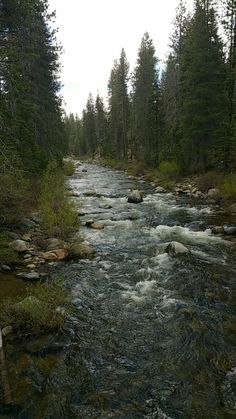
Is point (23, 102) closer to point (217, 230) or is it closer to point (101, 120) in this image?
point (217, 230)

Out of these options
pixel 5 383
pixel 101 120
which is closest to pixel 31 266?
pixel 5 383

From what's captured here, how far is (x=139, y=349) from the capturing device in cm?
616

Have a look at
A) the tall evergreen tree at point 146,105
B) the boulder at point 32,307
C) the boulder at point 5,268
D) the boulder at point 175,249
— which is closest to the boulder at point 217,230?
the boulder at point 175,249

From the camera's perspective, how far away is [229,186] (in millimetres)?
18250

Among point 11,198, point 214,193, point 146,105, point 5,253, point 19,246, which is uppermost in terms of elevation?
point 146,105

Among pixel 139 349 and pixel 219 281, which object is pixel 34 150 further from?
pixel 139 349

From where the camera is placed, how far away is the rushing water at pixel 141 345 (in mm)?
4867

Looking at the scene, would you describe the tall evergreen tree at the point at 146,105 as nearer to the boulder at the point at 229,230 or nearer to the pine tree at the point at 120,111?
the pine tree at the point at 120,111

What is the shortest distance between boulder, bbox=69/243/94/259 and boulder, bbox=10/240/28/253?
4.96 feet

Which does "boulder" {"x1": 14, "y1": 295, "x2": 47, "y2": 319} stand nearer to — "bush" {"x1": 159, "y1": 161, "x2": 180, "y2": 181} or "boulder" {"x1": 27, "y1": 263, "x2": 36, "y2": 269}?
"boulder" {"x1": 27, "y1": 263, "x2": 36, "y2": 269}

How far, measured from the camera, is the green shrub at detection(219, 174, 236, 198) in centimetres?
1763

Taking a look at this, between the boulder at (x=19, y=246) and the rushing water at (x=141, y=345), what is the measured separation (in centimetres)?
183

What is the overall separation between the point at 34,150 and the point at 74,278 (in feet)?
32.2

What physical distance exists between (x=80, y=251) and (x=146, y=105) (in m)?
30.4
